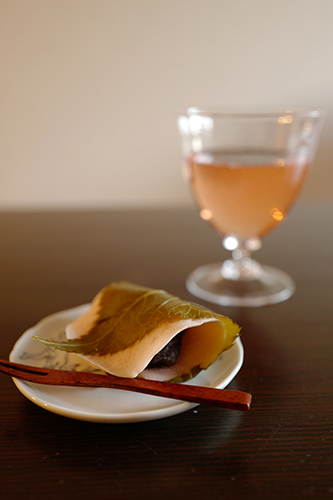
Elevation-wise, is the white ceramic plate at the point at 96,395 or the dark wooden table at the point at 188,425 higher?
the white ceramic plate at the point at 96,395

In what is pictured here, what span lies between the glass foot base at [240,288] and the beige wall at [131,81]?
1905 mm

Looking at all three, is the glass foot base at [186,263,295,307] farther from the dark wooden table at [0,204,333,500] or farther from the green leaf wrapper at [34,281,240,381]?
the green leaf wrapper at [34,281,240,381]

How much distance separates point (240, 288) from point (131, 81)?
6.54ft

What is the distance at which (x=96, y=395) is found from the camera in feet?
1.21

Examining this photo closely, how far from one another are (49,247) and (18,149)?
1888mm

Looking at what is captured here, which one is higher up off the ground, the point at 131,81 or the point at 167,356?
the point at 131,81

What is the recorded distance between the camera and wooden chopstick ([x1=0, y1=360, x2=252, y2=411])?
34cm

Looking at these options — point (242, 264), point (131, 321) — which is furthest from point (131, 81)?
point (131, 321)

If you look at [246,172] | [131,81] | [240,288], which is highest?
[131,81]

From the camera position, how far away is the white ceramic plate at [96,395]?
1.09 feet

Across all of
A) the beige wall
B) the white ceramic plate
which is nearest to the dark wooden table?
the white ceramic plate

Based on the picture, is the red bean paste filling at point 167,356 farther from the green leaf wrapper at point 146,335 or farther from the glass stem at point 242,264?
the glass stem at point 242,264

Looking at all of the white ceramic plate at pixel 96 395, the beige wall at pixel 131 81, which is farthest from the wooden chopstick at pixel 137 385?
the beige wall at pixel 131 81

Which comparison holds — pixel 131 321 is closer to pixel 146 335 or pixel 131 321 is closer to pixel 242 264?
pixel 146 335
